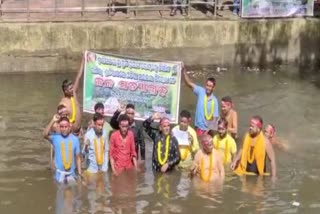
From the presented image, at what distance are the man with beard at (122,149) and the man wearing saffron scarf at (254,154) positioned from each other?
1634 millimetres

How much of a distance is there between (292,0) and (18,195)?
44.3ft

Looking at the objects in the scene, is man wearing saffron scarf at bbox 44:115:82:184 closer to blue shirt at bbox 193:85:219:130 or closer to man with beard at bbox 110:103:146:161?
man with beard at bbox 110:103:146:161

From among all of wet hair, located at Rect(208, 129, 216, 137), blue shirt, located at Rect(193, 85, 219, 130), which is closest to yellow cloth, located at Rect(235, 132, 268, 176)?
wet hair, located at Rect(208, 129, 216, 137)

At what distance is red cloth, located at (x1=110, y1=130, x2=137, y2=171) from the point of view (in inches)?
471

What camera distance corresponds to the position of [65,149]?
443 inches

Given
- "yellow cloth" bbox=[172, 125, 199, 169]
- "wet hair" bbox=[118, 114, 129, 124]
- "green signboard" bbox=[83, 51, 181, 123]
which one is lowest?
"yellow cloth" bbox=[172, 125, 199, 169]

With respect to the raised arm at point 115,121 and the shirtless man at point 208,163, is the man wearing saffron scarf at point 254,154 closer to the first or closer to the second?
the shirtless man at point 208,163

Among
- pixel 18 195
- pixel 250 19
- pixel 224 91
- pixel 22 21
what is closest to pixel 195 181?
pixel 18 195

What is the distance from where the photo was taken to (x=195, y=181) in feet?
40.0

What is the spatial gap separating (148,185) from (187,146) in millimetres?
884

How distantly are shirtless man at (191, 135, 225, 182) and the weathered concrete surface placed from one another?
29.2 feet

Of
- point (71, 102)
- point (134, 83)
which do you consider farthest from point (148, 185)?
point (134, 83)

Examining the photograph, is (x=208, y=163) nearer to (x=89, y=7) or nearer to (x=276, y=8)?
(x=89, y=7)

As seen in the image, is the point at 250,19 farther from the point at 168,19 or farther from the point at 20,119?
the point at 20,119
